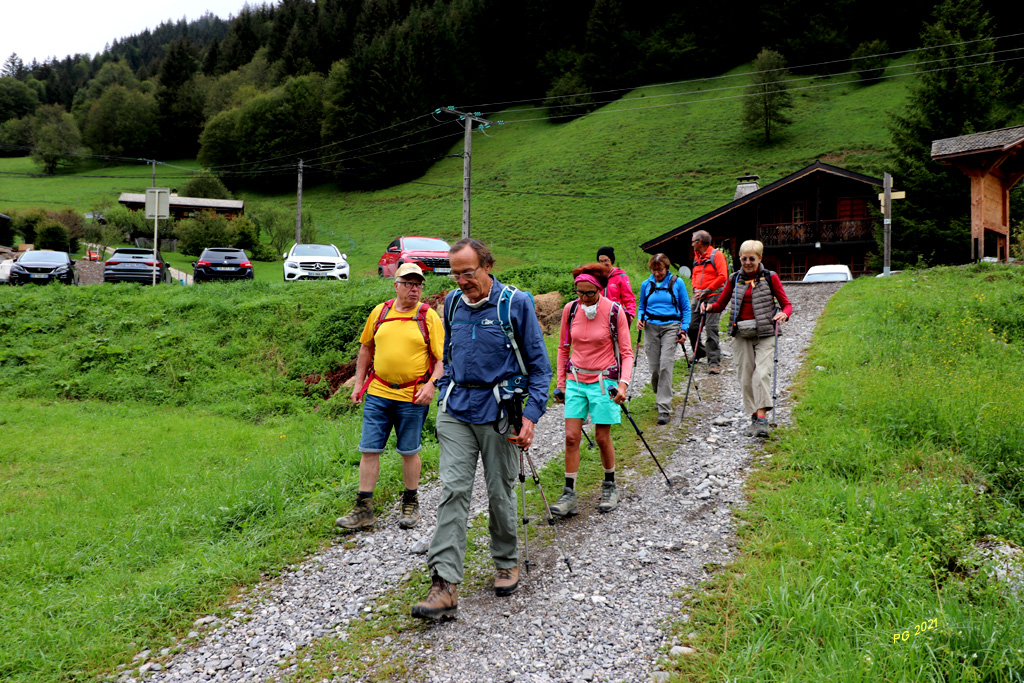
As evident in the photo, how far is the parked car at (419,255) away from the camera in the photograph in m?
21.1

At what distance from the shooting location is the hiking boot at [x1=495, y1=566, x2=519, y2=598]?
4148mm

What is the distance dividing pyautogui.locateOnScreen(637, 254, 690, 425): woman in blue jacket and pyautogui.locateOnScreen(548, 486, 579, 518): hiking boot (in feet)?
9.57

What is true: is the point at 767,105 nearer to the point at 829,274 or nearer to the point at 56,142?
the point at 829,274

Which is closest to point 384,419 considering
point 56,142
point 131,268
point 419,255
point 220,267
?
point 419,255

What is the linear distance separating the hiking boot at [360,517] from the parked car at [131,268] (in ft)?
60.4

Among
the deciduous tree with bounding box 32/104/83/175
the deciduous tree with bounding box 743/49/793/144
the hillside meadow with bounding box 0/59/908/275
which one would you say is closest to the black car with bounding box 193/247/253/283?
the hillside meadow with bounding box 0/59/908/275

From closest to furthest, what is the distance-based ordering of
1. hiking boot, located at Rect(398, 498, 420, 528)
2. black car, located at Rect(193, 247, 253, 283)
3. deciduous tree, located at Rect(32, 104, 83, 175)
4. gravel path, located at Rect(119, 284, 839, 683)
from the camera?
gravel path, located at Rect(119, 284, 839, 683), hiking boot, located at Rect(398, 498, 420, 528), black car, located at Rect(193, 247, 253, 283), deciduous tree, located at Rect(32, 104, 83, 175)

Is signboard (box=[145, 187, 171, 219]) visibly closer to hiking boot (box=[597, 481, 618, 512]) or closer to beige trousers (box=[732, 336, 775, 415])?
beige trousers (box=[732, 336, 775, 415])

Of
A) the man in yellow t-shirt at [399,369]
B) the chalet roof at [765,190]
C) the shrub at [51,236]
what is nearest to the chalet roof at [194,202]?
the shrub at [51,236]

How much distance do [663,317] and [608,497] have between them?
10.4 feet

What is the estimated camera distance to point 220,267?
885 inches

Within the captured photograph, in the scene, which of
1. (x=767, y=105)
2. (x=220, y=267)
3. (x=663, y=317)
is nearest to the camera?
(x=663, y=317)

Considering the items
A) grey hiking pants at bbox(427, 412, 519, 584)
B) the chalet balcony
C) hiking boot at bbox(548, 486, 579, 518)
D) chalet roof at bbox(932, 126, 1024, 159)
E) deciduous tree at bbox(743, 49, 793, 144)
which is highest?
deciduous tree at bbox(743, 49, 793, 144)

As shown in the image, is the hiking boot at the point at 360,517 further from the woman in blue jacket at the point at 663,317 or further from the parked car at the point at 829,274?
the parked car at the point at 829,274
